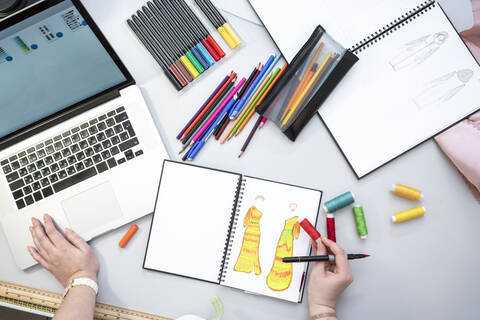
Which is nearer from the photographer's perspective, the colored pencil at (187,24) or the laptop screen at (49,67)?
the laptop screen at (49,67)

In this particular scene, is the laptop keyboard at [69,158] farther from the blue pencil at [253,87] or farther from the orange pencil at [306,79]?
the orange pencil at [306,79]

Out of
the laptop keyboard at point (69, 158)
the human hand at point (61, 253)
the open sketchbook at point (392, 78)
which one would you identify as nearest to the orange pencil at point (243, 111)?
the open sketchbook at point (392, 78)

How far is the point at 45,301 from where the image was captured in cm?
90

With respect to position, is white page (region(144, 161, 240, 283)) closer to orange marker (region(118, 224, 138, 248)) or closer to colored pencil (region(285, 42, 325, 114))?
orange marker (region(118, 224, 138, 248))

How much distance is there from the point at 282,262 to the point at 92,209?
47 centimetres

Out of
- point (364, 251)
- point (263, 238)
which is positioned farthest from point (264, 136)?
point (364, 251)

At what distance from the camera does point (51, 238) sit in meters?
0.89

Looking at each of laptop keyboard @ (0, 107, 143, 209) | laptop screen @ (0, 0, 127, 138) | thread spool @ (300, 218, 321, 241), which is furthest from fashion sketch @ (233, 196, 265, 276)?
laptop screen @ (0, 0, 127, 138)

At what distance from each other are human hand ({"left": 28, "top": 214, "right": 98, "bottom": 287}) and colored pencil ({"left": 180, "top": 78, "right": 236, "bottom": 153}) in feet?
1.10

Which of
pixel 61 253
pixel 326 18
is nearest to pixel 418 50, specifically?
pixel 326 18

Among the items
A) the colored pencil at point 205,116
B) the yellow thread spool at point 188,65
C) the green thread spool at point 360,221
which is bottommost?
the green thread spool at point 360,221

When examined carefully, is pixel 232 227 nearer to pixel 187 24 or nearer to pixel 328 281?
pixel 328 281

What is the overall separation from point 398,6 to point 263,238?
2.18 ft

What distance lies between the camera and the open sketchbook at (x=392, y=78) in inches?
35.3
